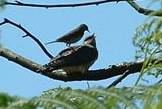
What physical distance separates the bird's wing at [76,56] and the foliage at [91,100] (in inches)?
114

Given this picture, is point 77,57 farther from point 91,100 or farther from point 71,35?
point 91,100

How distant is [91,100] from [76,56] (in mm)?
3422

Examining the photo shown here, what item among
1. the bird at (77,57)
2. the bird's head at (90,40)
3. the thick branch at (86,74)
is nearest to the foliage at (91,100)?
the thick branch at (86,74)

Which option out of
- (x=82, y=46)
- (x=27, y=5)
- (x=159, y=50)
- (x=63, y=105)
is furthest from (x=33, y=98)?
(x=82, y=46)

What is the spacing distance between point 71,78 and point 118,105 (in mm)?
1837

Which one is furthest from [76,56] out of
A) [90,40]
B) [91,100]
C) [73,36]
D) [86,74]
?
[91,100]

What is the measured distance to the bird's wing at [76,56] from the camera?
152 inches

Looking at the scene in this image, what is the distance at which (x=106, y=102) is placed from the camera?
0.73 meters

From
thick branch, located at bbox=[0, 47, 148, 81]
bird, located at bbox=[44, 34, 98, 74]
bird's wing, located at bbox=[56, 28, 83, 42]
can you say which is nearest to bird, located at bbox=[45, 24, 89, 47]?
bird's wing, located at bbox=[56, 28, 83, 42]

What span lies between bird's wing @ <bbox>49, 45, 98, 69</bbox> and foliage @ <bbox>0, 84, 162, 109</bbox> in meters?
2.89

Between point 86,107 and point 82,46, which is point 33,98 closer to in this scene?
point 86,107

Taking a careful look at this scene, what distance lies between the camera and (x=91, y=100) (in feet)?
2.36

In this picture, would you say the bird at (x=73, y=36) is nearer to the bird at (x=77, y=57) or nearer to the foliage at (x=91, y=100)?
the bird at (x=77, y=57)

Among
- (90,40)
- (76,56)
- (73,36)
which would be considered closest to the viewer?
(76,56)
